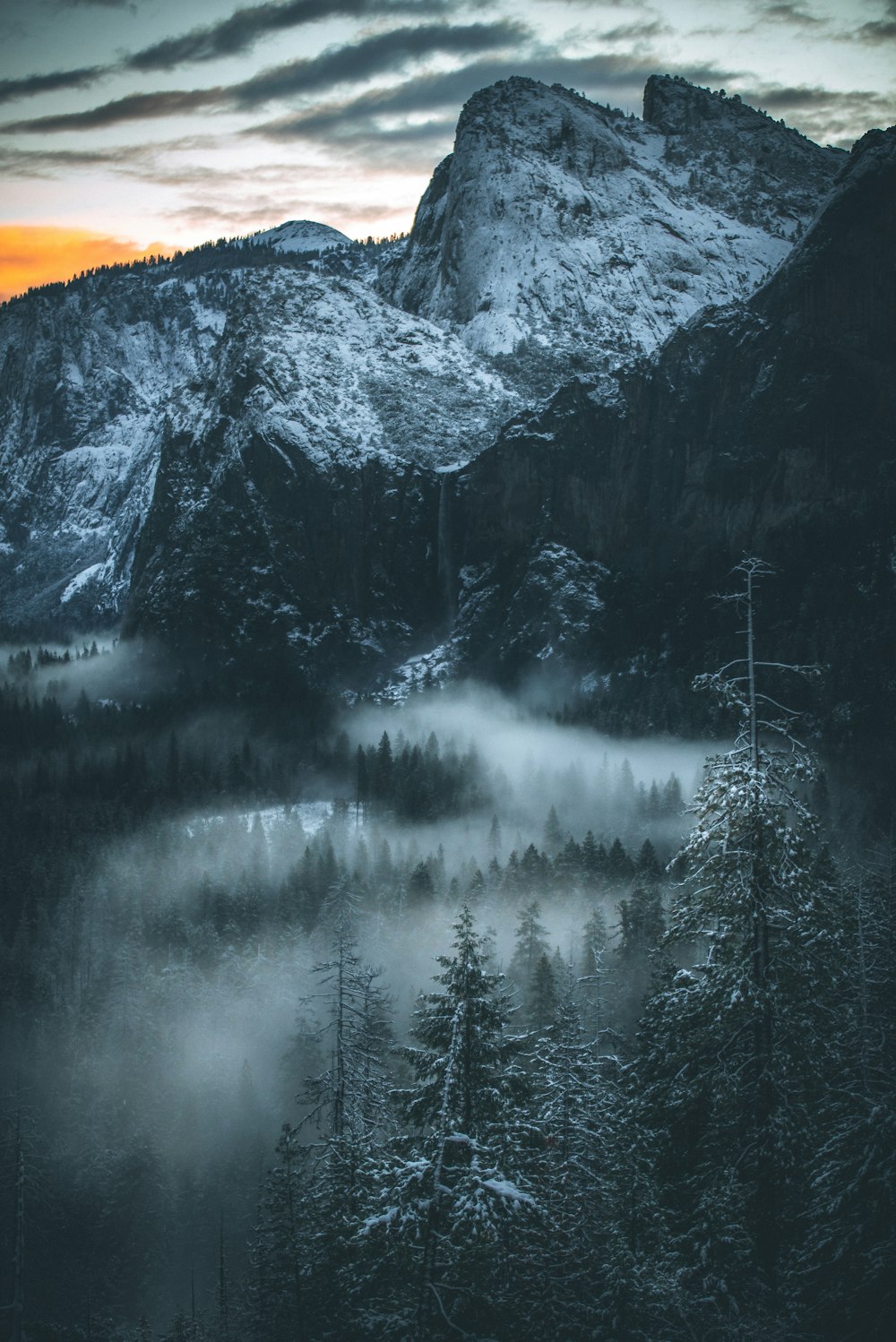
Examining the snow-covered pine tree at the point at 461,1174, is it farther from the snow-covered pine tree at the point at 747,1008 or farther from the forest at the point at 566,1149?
the snow-covered pine tree at the point at 747,1008

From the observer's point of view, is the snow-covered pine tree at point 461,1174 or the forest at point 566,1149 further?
the forest at point 566,1149

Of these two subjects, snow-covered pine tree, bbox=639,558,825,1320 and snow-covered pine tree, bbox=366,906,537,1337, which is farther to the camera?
snow-covered pine tree, bbox=639,558,825,1320

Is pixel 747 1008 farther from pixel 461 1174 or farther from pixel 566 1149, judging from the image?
pixel 566 1149

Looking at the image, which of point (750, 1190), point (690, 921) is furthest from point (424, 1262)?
point (690, 921)

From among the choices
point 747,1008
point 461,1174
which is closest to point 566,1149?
point 461,1174

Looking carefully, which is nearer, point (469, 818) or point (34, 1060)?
point (34, 1060)

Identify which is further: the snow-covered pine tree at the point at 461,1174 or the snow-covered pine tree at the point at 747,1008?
the snow-covered pine tree at the point at 747,1008

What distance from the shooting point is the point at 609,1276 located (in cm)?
2883

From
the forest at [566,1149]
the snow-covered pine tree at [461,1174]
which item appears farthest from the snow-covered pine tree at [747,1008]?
the snow-covered pine tree at [461,1174]

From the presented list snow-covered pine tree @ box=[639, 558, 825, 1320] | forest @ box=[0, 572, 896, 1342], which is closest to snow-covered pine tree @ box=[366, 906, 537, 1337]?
forest @ box=[0, 572, 896, 1342]

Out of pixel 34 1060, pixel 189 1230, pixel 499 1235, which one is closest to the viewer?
pixel 499 1235

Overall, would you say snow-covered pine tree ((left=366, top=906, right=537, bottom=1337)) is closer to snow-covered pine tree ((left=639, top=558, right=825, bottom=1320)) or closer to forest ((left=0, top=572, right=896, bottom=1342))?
forest ((left=0, top=572, right=896, bottom=1342))

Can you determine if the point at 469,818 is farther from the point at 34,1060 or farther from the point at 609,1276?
the point at 609,1276

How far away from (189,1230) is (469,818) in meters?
92.6
